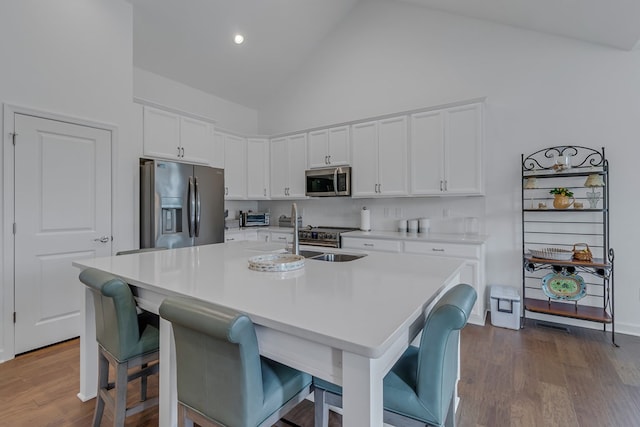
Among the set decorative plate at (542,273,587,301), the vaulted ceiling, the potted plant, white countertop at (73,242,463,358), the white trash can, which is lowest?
the white trash can

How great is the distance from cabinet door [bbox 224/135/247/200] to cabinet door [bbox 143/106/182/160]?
877 millimetres

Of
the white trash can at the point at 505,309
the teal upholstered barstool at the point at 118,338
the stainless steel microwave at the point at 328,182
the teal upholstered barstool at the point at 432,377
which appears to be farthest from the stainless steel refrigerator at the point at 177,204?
the white trash can at the point at 505,309

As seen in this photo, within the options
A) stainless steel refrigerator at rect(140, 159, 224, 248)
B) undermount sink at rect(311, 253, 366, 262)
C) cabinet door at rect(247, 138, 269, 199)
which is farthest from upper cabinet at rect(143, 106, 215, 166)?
undermount sink at rect(311, 253, 366, 262)

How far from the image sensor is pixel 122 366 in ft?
5.09

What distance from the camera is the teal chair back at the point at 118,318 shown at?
147 cm

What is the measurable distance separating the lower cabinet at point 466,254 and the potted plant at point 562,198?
80 centimetres

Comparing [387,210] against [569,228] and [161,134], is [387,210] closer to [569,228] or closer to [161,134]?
[569,228]

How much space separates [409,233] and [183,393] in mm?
3197

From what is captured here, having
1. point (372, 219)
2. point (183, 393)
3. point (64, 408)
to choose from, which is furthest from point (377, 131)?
point (64, 408)

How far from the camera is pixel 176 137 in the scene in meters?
3.94

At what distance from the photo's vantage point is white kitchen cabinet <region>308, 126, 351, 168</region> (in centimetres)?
433

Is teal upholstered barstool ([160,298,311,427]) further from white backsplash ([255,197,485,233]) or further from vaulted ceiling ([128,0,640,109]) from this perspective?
vaulted ceiling ([128,0,640,109])

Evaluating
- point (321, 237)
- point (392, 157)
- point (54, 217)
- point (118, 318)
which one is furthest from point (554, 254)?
point (54, 217)

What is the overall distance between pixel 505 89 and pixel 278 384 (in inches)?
151
